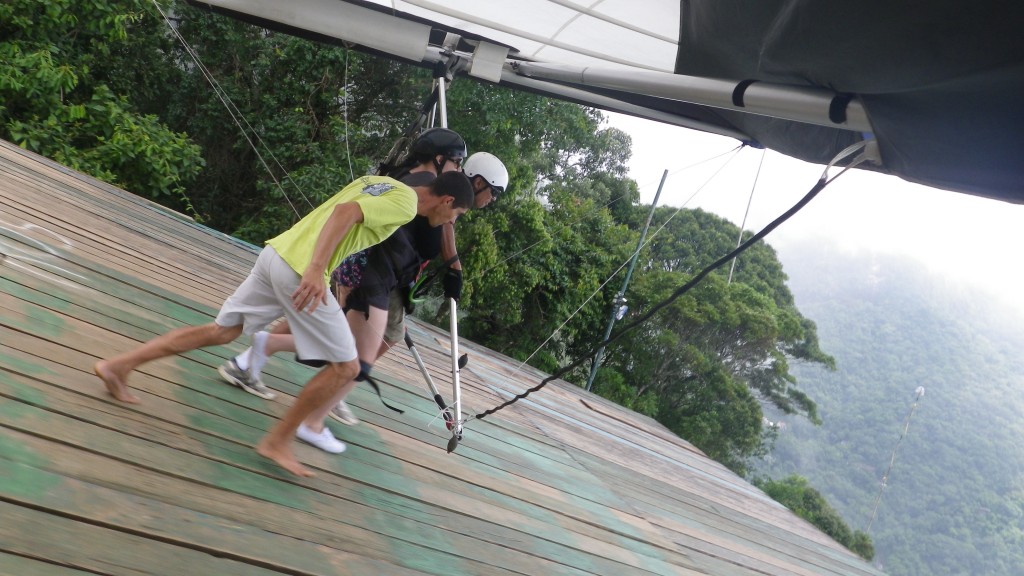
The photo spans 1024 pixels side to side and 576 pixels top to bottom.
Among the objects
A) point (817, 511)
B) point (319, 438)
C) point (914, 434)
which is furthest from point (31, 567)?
point (914, 434)

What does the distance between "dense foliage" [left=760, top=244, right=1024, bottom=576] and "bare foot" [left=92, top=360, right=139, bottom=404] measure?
124ft

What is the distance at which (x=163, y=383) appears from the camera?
10.3 feet

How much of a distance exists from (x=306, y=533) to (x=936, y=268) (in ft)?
439

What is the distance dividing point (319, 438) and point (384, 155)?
11.8 meters

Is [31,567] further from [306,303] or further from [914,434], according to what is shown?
[914,434]

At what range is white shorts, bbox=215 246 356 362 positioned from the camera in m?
2.83

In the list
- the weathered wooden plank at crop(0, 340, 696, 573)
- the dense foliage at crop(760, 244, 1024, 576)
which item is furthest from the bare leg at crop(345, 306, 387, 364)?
the dense foliage at crop(760, 244, 1024, 576)

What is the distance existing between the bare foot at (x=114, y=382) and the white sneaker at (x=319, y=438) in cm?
68

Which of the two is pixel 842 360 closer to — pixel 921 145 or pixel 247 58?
pixel 247 58

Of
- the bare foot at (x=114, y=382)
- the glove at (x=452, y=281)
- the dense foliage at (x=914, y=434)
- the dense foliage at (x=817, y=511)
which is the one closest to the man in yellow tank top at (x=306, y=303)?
the bare foot at (x=114, y=382)

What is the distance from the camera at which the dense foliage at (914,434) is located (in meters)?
55.3

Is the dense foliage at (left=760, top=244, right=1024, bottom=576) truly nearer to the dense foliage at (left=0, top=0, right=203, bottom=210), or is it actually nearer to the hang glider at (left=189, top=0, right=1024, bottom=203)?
the dense foliage at (left=0, top=0, right=203, bottom=210)

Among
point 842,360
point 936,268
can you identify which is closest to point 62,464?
point 842,360

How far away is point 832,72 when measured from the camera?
2076mm
